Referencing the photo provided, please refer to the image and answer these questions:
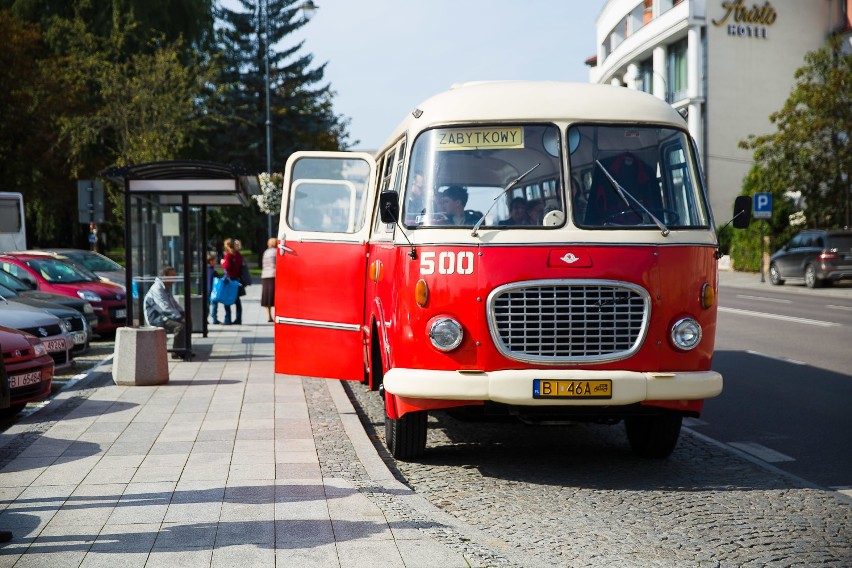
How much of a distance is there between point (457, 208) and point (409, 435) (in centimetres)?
181

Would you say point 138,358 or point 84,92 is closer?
point 138,358

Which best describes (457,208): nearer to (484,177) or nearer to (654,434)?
(484,177)

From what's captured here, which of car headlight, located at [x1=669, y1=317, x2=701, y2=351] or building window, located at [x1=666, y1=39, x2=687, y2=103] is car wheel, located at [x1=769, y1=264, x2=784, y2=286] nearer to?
building window, located at [x1=666, y1=39, x2=687, y2=103]

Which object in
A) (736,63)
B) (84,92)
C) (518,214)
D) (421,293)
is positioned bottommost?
(421,293)

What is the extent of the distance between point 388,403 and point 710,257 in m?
2.64

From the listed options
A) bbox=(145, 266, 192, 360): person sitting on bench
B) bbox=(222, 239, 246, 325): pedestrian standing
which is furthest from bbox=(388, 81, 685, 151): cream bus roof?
bbox=(222, 239, 246, 325): pedestrian standing

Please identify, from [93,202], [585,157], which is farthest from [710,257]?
[93,202]

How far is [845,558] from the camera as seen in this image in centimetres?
570

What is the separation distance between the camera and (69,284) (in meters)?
19.7

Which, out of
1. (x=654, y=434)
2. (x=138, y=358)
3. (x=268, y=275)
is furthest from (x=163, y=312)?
(x=654, y=434)

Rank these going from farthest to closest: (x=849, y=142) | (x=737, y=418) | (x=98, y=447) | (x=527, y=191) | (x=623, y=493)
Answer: (x=849, y=142)
(x=737, y=418)
(x=98, y=447)
(x=527, y=191)
(x=623, y=493)

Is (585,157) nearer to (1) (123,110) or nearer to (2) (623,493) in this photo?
(2) (623,493)

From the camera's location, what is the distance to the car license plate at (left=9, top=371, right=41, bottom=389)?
10.4 metres

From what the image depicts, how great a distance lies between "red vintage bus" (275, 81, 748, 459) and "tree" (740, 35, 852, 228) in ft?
110
